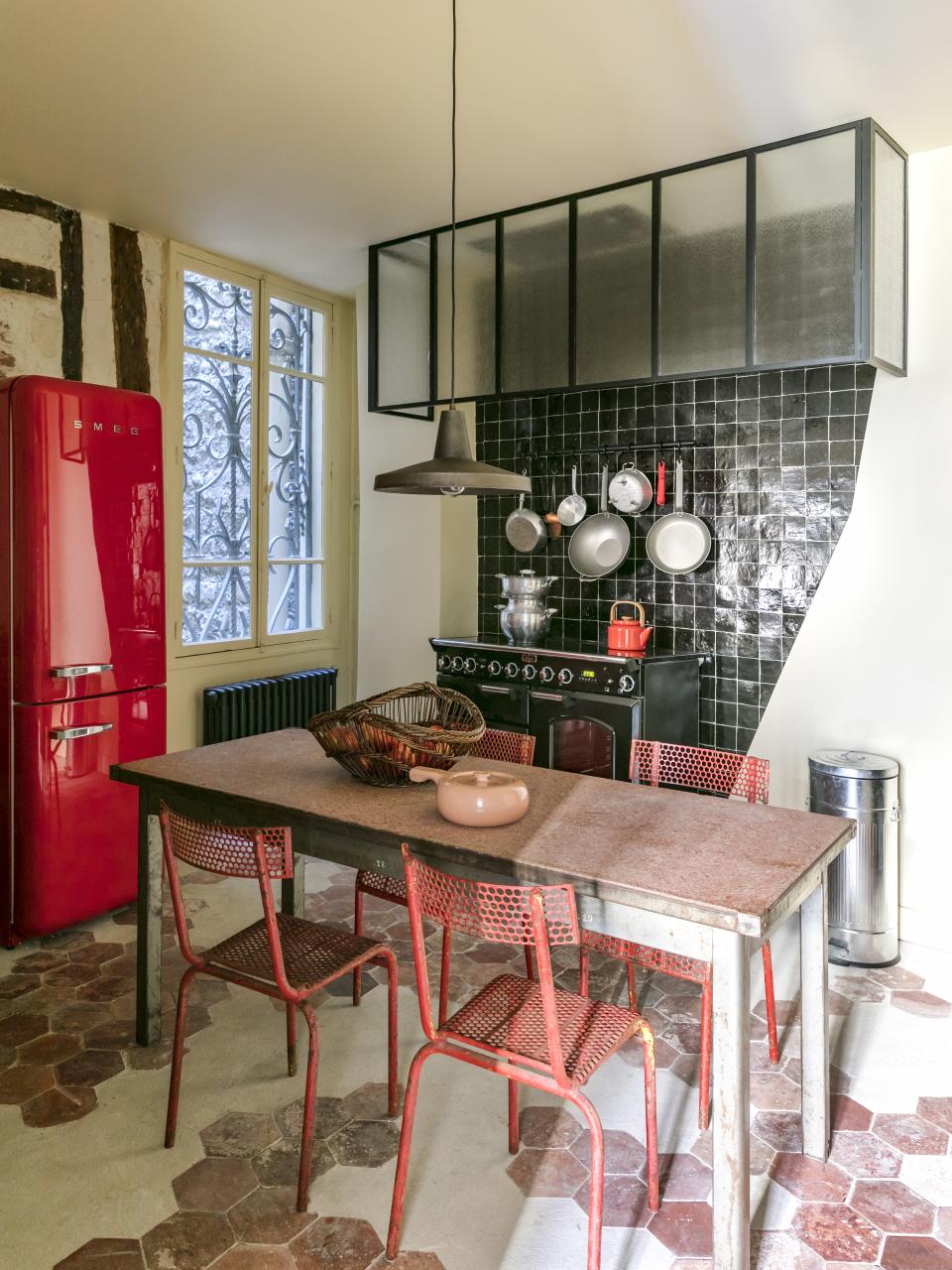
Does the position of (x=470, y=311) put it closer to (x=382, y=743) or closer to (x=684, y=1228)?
Result: (x=382, y=743)

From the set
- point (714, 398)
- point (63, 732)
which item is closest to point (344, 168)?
point (714, 398)

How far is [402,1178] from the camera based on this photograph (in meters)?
1.89

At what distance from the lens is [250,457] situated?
4.85 meters

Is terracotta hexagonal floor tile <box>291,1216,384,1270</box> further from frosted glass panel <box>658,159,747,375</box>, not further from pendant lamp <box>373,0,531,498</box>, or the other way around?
frosted glass panel <box>658,159,747,375</box>

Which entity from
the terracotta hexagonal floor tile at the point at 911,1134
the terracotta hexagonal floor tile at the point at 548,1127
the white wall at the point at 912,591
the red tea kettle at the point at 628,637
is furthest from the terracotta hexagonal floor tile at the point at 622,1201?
the red tea kettle at the point at 628,637

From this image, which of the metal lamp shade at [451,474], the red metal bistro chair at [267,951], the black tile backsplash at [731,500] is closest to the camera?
the red metal bistro chair at [267,951]

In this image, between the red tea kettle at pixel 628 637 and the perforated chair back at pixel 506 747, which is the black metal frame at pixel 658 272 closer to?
the red tea kettle at pixel 628 637

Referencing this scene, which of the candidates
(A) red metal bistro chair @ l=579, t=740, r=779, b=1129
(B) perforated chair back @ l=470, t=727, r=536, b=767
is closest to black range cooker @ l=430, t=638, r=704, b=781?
(A) red metal bistro chair @ l=579, t=740, r=779, b=1129

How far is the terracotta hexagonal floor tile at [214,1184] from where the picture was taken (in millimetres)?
2045

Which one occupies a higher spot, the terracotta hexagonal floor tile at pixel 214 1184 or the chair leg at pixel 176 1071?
the chair leg at pixel 176 1071

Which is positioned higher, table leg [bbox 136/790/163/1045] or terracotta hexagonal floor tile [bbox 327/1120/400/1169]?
table leg [bbox 136/790/163/1045]

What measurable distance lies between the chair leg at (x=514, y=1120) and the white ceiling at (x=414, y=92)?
2.74m

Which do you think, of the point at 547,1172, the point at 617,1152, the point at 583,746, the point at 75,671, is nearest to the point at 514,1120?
the point at 547,1172

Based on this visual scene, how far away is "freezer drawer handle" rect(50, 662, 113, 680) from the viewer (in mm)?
3330
